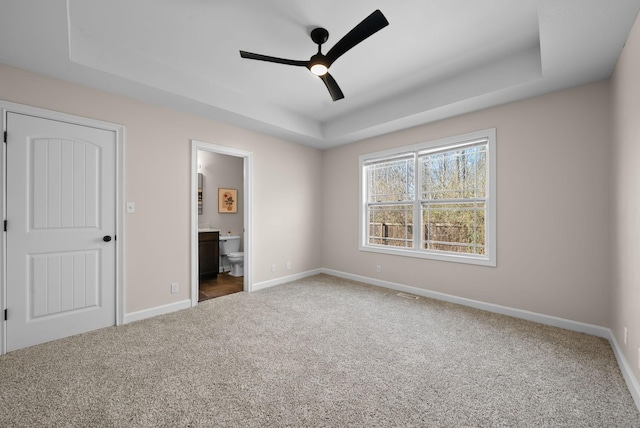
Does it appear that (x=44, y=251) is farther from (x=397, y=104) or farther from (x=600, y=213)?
(x=600, y=213)

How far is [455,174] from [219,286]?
4043 mm

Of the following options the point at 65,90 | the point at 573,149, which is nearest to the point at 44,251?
the point at 65,90

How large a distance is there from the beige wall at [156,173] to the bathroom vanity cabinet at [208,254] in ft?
4.16

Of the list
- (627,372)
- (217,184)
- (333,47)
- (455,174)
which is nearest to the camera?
(627,372)

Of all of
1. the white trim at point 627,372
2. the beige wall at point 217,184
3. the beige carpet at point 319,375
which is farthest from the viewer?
the beige wall at point 217,184

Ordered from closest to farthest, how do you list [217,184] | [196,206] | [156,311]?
[156,311] < [196,206] < [217,184]

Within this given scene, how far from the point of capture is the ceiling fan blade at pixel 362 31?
1.87 m

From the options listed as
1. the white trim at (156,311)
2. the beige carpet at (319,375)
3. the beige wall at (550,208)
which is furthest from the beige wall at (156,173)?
the beige wall at (550,208)

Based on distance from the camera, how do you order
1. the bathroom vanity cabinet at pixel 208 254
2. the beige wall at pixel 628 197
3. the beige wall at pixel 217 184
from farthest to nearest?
the beige wall at pixel 217 184, the bathroom vanity cabinet at pixel 208 254, the beige wall at pixel 628 197

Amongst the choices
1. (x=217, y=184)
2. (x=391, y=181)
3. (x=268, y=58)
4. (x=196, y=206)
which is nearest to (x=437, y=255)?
(x=391, y=181)

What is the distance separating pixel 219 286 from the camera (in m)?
4.61

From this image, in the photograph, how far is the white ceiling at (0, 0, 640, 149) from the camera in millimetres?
2035

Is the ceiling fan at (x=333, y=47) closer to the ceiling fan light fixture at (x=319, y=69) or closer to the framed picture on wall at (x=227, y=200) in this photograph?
the ceiling fan light fixture at (x=319, y=69)

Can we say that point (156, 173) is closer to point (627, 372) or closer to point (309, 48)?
point (309, 48)
